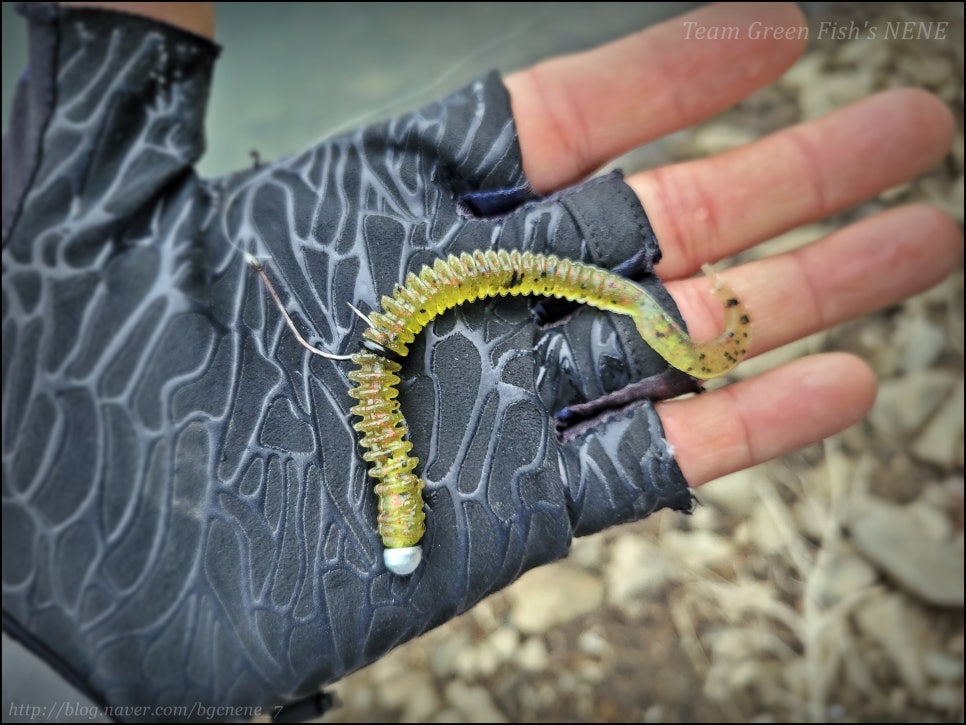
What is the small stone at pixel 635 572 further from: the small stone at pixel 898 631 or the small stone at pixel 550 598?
the small stone at pixel 898 631

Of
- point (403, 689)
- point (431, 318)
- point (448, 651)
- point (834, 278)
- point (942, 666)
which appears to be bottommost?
point (942, 666)

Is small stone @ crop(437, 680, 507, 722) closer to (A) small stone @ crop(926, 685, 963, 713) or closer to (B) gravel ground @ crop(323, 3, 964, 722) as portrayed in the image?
(B) gravel ground @ crop(323, 3, 964, 722)

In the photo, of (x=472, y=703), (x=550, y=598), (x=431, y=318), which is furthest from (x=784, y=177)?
(x=472, y=703)

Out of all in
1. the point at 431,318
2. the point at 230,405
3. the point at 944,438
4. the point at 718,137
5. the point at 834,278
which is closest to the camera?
the point at 230,405

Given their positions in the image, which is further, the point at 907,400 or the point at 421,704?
the point at 907,400

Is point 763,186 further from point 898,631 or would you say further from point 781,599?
point 898,631

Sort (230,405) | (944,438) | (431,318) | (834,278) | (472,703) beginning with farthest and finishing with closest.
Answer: (944,438) → (472,703) → (834,278) → (431,318) → (230,405)

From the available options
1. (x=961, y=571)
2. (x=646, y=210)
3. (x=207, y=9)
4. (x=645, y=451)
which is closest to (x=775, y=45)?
(x=646, y=210)

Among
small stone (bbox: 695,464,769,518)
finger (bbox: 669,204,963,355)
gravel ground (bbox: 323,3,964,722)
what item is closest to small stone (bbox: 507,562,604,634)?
gravel ground (bbox: 323,3,964,722)

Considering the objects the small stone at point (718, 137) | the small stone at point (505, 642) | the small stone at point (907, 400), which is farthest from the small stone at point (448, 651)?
the small stone at point (718, 137)

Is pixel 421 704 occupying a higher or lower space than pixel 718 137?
lower
